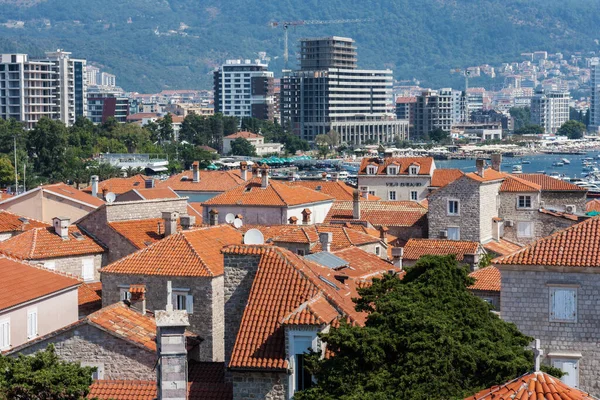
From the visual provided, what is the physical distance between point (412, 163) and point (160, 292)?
50769mm

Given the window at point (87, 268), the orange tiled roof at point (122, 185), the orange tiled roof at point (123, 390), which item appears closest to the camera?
the orange tiled roof at point (123, 390)

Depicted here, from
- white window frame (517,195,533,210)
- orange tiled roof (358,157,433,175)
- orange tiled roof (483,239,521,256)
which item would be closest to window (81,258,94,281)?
orange tiled roof (483,239,521,256)

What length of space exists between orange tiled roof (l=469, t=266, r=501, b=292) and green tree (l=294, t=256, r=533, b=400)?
13.4 meters

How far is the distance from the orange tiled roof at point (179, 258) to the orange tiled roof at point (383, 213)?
21868 mm

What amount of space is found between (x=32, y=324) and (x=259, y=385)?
979 centimetres

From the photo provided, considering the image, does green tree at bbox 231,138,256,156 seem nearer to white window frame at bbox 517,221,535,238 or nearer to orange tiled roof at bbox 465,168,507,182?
orange tiled roof at bbox 465,168,507,182

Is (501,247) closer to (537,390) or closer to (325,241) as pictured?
(325,241)

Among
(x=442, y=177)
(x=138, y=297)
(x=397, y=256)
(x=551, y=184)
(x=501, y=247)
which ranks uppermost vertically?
(x=442, y=177)

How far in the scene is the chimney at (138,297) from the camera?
79.4ft

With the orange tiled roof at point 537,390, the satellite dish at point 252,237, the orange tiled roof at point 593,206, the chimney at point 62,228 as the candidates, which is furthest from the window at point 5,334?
the orange tiled roof at point 593,206

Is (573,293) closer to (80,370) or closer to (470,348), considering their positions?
(470,348)

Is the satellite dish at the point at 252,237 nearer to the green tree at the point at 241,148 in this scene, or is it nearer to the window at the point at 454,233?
the window at the point at 454,233

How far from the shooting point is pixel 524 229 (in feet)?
168

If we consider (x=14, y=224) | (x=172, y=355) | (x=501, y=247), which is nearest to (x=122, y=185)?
(x=501, y=247)
